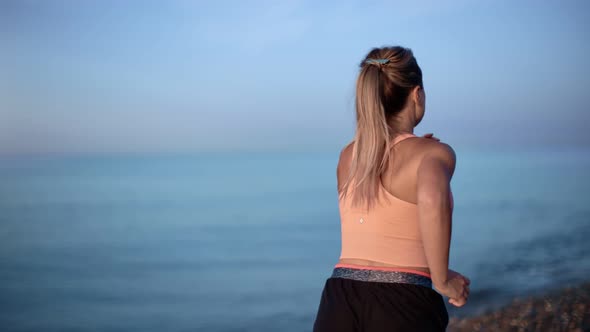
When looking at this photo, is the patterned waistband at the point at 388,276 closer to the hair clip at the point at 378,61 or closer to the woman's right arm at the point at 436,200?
the woman's right arm at the point at 436,200

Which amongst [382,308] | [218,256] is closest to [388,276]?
[382,308]

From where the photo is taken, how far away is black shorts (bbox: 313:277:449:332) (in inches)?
58.8

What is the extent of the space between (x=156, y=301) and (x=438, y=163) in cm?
954

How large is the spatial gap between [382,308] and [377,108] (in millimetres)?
539

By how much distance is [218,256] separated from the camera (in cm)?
1427

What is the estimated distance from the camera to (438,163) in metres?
1.46

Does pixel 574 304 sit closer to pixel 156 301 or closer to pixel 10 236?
pixel 156 301

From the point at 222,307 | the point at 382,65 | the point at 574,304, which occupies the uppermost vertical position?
the point at 382,65

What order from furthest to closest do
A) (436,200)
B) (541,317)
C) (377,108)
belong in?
1. (541,317)
2. (377,108)
3. (436,200)

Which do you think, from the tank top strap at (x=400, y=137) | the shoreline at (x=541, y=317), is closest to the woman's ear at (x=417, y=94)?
the tank top strap at (x=400, y=137)

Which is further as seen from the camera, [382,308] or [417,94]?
[417,94]

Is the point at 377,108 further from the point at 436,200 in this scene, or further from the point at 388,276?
the point at 388,276

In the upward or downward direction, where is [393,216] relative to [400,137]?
downward

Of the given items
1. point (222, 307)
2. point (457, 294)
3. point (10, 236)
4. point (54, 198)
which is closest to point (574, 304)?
point (457, 294)
